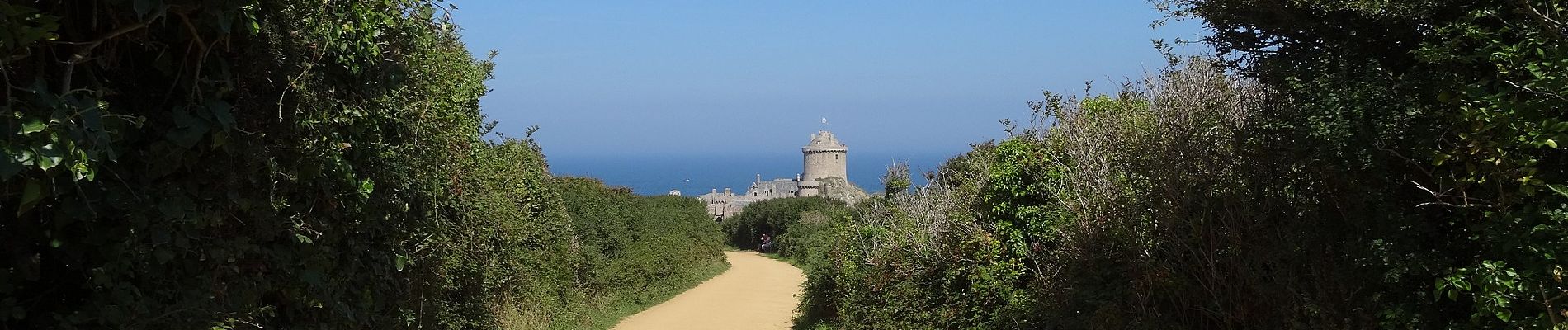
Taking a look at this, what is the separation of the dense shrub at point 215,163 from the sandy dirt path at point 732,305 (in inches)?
477

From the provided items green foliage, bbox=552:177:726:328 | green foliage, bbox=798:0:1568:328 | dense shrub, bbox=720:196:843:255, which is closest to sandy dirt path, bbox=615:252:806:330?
green foliage, bbox=552:177:726:328

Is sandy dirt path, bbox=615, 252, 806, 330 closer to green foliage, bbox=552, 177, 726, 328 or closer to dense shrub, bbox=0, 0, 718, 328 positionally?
green foliage, bbox=552, 177, 726, 328

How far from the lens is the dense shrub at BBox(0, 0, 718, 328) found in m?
3.05

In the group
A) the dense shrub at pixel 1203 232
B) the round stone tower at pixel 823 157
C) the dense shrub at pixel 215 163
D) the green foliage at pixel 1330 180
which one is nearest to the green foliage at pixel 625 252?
the dense shrub at pixel 1203 232

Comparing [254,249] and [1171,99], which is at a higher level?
[1171,99]

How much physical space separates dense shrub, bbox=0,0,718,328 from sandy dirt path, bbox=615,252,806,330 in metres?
12.1

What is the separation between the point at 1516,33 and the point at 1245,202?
2.12 m

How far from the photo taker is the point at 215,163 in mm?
3719

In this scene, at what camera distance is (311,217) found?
430 centimetres

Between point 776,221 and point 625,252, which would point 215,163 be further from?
point 776,221

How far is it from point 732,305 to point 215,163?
56.0 feet

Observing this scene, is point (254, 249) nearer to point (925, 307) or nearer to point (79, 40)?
point (79, 40)

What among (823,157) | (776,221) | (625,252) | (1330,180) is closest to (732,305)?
(625,252)

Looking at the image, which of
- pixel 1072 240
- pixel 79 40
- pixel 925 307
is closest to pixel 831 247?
pixel 925 307
